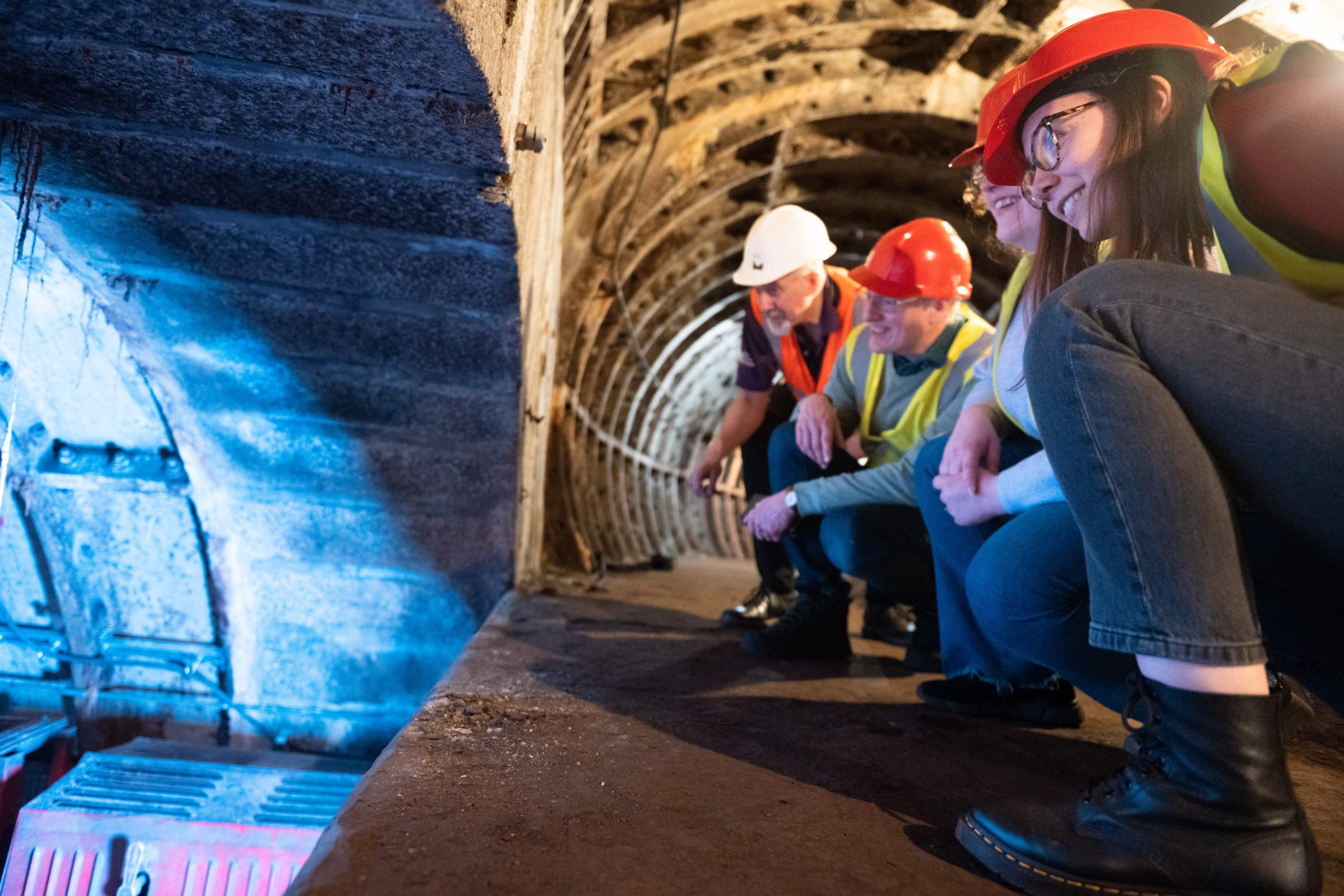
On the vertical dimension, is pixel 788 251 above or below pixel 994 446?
above

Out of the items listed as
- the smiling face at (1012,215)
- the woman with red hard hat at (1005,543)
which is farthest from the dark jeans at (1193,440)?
the smiling face at (1012,215)

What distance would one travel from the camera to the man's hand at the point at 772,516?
10.3 ft

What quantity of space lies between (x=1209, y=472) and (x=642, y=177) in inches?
225

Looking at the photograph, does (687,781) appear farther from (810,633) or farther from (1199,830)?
(810,633)

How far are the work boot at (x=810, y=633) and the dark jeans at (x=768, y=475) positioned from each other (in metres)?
0.86

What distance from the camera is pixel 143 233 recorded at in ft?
7.77

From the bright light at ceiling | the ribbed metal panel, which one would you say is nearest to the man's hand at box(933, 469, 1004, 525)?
the ribbed metal panel

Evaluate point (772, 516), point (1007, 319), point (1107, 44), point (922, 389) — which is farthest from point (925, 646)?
point (1107, 44)

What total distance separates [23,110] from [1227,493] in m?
2.47

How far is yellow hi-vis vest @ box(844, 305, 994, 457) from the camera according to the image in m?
2.98

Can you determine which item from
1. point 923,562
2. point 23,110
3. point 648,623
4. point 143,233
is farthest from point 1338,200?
point 648,623

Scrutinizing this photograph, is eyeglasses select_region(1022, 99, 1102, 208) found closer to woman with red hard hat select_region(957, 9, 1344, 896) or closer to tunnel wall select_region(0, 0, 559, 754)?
woman with red hard hat select_region(957, 9, 1344, 896)

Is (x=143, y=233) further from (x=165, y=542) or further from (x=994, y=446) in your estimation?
(x=994, y=446)

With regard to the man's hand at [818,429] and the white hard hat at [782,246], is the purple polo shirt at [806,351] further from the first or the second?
the man's hand at [818,429]
